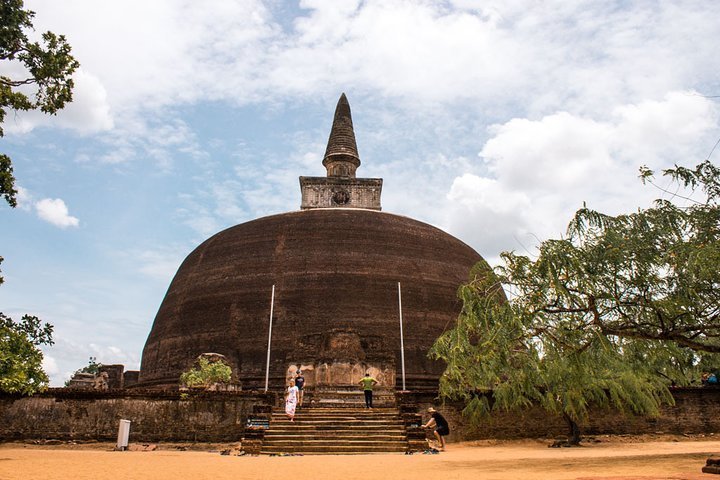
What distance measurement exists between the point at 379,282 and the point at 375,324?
1789 millimetres

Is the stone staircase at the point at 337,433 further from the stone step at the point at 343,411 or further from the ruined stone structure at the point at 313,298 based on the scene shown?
the ruined stone structure at the point at 313,298

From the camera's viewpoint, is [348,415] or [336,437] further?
[348,415]

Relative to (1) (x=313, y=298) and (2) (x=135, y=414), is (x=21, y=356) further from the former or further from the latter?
(1) (x=313, y=298)

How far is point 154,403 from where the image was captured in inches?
531

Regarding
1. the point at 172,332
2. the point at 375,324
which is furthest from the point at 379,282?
the point at 172,332

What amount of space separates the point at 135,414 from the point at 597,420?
11114mm

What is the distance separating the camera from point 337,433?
1145cm

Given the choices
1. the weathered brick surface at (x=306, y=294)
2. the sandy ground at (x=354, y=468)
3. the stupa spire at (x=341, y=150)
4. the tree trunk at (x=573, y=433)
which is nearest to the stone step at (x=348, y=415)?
the sandy ground at (x=354, y=468)

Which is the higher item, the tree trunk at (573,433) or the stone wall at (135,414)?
the stone wall at (135,414)

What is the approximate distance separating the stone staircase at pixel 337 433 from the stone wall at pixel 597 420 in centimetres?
146

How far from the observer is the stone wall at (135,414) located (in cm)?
1309

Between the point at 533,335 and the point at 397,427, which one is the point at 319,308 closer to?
the point at 397,427

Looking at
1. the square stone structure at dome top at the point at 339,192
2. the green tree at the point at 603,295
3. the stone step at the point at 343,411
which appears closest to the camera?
the green tree at the point at 603,295

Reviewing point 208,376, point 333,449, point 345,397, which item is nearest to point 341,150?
point 208,376
